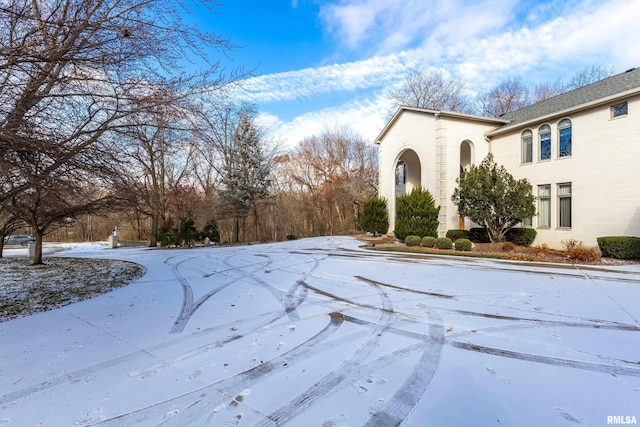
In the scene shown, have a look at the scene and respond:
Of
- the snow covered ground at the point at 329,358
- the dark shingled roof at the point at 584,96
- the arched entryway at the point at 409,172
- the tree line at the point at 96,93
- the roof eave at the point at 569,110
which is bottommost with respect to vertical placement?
the snow covered ground at the point at 329,358

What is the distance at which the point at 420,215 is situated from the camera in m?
Answer: 14.4

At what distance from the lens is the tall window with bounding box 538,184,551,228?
43.1 feet

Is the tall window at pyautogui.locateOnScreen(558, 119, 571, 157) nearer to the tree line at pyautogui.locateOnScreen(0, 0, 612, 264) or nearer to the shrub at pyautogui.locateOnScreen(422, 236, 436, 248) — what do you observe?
the shrub at pyautogui.locateOnScreen(422, 236, 436, 248)

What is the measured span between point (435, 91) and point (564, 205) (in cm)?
1961

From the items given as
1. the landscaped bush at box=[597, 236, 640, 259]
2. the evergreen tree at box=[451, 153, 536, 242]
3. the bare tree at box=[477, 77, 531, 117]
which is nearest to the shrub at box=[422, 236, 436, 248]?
the evergreen tree at box=[451, 153, 536, 242]

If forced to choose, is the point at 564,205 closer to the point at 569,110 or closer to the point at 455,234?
the point at 569,110

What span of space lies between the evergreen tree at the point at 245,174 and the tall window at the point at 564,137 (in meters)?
16.8

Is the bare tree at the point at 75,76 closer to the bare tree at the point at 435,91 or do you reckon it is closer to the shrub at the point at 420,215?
the shrub at the point at 420,215

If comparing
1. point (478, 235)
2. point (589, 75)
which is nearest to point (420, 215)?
point (478, 235)

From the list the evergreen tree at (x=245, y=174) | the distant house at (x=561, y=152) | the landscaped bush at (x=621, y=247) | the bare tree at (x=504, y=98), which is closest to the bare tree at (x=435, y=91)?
the bare tree at (x=504, y=98)

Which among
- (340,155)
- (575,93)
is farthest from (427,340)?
(340,155)

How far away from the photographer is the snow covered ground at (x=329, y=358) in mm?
2186

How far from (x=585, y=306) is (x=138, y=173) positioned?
806 centimetres

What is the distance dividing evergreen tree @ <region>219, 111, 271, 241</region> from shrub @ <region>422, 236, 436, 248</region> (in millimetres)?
12304
